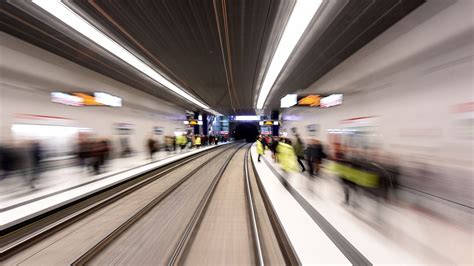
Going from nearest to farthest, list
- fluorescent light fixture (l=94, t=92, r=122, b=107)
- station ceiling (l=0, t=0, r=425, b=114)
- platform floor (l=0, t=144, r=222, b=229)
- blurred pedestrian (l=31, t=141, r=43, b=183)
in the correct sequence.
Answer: platform floor (l=0, t=144, r=222, b=229) → station ceiling (l=0, t=0, r=425, b=114) → blurred pedestrian (l=31, t=141, r=43, b=183) → fluorescent light fixture (l=94, t=92, r=122, b=107)

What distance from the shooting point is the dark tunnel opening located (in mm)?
43562

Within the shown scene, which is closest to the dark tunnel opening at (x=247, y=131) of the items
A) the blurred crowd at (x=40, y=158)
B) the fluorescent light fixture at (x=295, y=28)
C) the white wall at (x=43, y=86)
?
the white wall at (x=43, y=86)

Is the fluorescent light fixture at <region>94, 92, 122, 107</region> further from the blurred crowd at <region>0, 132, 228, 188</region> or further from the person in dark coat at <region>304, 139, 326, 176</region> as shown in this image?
the person in dark coat at <region>304, 139, 326, 176</region>

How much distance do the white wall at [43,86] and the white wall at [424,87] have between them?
352 inches

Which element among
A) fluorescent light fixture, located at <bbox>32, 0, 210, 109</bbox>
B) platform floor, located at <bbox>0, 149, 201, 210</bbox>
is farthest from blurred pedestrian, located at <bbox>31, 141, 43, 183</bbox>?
fluorescent light fixture, located at <bbox>32, 0, 210, 109</bbox>

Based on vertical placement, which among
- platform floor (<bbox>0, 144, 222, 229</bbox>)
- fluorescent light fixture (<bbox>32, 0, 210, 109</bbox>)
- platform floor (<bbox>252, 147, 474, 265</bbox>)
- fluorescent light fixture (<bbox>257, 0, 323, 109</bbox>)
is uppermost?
fluorescent light fixture (<bbox>32, 0, 210, 109</bbox>)

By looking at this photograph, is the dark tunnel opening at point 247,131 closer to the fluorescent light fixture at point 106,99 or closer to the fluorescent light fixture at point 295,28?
the fluorescent light fixture at point 106,99

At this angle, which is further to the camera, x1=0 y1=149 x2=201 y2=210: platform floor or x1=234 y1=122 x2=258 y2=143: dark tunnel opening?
x1=234 y1=122 x2=258 y2=143: dark tunnel opening

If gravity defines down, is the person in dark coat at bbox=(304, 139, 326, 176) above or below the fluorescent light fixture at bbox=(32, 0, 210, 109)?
below

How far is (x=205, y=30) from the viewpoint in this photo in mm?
5484

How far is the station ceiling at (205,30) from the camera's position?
4309 mm

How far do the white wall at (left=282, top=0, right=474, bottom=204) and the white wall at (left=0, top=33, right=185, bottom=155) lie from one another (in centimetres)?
895

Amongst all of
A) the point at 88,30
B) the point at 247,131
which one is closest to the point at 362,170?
the point at 88,30

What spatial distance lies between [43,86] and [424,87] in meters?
9.58
